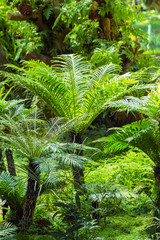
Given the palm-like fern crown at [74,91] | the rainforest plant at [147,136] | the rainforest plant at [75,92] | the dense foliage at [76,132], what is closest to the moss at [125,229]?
the dense foliage at [76,132]

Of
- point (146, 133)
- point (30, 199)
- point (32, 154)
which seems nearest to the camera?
point (32, 154)

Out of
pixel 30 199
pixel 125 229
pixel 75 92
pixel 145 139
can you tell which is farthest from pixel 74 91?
pixel 125 229

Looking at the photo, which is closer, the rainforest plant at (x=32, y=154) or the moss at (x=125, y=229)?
the rainforest plant at (x=32, y=154)

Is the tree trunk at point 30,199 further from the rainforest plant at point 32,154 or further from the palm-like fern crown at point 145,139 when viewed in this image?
the palm-like fern crown at point 145,139

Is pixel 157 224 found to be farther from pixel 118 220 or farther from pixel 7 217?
pixel 7 217

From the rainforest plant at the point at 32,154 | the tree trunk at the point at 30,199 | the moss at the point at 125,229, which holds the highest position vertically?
the rainforest plant at the point at 32,154

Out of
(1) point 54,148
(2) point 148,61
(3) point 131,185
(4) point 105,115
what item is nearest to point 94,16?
(2) point 148,61

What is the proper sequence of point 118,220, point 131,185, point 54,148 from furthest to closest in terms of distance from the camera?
point 131,185
point 118,220
point 54,148

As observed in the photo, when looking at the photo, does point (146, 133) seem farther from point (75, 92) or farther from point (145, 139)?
point (75, 92)

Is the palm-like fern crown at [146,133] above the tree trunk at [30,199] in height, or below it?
above

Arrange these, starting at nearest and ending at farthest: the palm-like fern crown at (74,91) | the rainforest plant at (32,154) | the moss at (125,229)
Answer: the rainforest plant at (32,154), the moss at (125,229), the palm-like fern crown at (74,91)

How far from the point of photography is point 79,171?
4.18 metres

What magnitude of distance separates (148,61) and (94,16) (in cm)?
176

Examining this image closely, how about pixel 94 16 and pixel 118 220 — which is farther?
pixel 94 16
